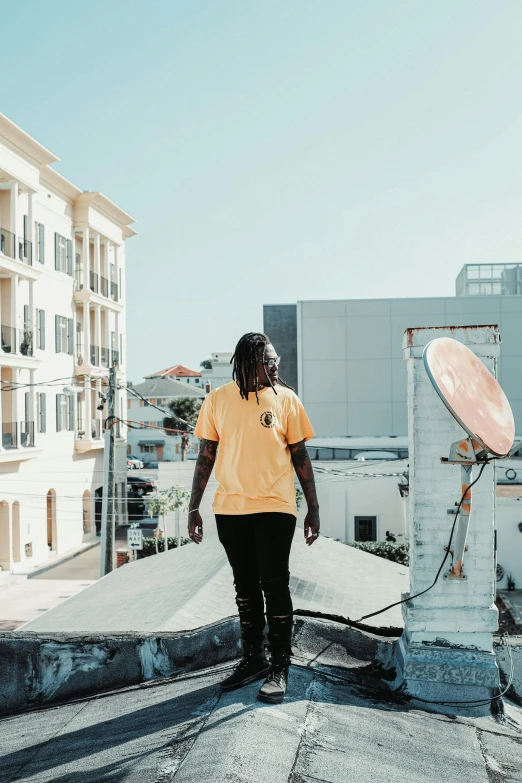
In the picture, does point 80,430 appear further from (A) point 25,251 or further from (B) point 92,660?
(B) point 92,660

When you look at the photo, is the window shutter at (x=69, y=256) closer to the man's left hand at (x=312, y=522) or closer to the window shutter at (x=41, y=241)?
the window shutter at (x=41, y=241)

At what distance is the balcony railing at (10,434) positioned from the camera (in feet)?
87.6

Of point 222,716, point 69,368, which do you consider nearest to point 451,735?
point 222,716

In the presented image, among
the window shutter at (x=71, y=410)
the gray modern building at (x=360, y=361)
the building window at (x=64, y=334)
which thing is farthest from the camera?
the gray modern building at (x=360, y=361)

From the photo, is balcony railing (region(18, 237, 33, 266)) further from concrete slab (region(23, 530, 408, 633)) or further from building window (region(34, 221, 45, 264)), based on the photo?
concrete slab (region(23, 530, 408, 633))

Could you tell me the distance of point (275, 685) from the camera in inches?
125

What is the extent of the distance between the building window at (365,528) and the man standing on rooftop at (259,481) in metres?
24.5

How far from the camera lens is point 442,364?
11.6ft

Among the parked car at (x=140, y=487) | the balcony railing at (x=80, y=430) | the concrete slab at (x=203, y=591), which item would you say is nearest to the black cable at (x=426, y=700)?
the concrete slab at (x=203, y=591)

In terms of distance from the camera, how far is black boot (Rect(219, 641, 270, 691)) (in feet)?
11.0

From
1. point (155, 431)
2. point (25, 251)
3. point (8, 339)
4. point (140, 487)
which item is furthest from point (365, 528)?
point (155, 431)

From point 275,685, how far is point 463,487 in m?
1.36

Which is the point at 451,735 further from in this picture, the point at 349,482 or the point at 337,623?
the point at 349,482

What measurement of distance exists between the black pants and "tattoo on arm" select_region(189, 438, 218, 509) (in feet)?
0.73
